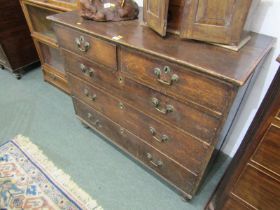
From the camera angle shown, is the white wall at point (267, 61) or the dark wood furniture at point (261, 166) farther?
the white wall at point (267, 61)

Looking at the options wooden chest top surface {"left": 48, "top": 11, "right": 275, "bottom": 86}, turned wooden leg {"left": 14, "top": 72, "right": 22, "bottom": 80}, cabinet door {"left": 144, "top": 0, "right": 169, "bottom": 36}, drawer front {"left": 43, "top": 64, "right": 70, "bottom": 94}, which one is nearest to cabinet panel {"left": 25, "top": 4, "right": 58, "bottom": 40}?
drawer front {"left": 43, "top": 64, "right": 70, "bottom": 94}

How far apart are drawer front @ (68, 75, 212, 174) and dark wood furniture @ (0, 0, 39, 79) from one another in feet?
3.67

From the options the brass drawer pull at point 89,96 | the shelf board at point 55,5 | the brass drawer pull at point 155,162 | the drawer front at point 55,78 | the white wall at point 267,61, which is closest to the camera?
the white wall at point 267,61

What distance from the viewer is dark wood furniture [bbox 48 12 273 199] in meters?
0.74

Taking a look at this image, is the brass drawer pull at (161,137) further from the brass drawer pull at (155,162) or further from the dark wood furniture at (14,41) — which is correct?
the dark wood furniture at (14,41)

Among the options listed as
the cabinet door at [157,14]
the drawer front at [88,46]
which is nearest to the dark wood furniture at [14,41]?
the drawer front at [88,46]

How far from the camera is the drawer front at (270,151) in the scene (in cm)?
67

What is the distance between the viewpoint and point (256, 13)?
971 millimetres

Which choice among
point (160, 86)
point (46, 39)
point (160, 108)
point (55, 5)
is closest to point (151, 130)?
point (160, 108)

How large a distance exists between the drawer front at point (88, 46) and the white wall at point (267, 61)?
541 mm

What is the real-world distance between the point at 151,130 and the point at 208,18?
0.59 meters

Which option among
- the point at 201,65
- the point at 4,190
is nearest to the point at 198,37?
the point at 201,65

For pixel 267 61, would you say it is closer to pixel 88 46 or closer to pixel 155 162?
pixel 155 162

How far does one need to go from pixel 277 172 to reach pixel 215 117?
28cm
